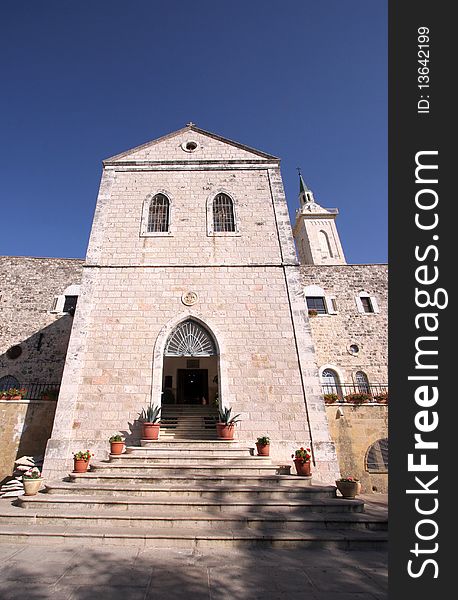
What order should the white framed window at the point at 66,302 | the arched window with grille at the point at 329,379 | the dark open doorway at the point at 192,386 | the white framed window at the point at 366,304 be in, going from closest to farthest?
the dark open doorway at the point at 192,386
the arched window with grille at the point at 329,379
the white framed window at the point at 66,302
the white framed window at the point at 366,304

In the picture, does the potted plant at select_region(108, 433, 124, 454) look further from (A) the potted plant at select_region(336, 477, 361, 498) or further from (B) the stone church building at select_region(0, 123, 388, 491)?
(A) the potted plant at select_region(336, 477, 361, 498)

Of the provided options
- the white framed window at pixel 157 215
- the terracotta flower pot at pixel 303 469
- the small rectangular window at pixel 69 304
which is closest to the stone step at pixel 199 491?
the terracotta flower pot at pixel 303 469

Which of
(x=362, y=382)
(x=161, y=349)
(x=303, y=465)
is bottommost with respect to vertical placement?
(x=303, y=465)

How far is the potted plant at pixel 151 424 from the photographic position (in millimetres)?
7922

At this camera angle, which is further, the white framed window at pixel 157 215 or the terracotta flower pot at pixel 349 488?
the white framed window at pixel 157 215

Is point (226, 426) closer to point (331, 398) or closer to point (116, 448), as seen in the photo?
point (116, 448)

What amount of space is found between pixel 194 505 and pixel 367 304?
14223 mm

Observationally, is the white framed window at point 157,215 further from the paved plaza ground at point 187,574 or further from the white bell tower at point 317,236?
the white bell tower at point 317,236

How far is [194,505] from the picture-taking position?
539cm

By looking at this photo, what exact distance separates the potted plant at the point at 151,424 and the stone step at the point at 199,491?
5.94 ft

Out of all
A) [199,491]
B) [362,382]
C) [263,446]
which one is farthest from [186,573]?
[362,382]

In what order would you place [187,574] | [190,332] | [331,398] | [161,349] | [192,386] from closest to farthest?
[187,574], [161,349], [190,332], [331,398], [192,386]

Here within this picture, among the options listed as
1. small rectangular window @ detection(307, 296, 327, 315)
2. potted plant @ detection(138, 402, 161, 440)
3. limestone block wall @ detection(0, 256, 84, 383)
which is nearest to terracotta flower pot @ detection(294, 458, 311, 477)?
potted plant @ detection(138, 402, 161, 440)

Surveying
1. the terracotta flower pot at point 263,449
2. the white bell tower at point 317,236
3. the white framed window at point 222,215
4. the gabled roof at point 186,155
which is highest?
the white bell tower at point 317,236
